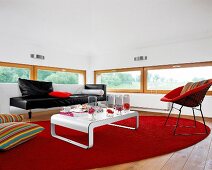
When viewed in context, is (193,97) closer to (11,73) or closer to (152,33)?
(152,33)

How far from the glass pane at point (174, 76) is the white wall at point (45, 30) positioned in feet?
7.51

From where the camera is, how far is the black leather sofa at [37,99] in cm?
322

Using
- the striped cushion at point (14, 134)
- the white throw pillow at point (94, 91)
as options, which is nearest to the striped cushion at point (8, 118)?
the striped cushion at point (14, 134)

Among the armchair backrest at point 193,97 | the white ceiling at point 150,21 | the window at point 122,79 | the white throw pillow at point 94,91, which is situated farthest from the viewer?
the window at point 122,79

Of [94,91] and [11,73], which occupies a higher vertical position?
[11,73]

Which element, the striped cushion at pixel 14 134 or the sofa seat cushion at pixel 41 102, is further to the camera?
the sofa seat cushion at pixel 41 102

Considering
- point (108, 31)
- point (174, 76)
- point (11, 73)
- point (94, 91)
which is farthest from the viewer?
point (94, 91)

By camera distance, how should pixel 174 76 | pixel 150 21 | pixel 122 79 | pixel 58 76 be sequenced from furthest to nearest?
pixel 122 79
pixel 58 76
pixel 174 76
pixel 150 21

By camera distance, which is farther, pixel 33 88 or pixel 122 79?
pixel 122 79

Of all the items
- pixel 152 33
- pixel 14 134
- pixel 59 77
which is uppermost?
pixel 152 33

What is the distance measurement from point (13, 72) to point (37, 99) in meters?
1.66

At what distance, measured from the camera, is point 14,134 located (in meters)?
1.88

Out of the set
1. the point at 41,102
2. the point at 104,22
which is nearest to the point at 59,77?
the point at 41,102

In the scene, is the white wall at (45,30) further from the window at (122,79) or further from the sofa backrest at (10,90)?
the window at (122,79)
